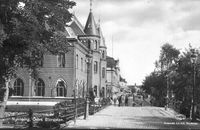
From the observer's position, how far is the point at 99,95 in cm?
6706

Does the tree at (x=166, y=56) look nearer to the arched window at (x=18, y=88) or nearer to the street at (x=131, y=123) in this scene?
the arched window at (x=18, y=88)

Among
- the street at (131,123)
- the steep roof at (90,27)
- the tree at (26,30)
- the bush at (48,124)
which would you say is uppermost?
the steep roof at (90,27)

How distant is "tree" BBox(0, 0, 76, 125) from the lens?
18.7 m

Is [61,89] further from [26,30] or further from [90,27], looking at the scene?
[26,30]

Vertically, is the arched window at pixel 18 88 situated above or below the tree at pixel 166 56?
below

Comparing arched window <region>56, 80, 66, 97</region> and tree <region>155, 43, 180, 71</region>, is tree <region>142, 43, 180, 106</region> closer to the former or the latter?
tree <region>155, 43, 180, 71</region>

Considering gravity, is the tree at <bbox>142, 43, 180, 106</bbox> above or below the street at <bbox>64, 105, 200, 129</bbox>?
above

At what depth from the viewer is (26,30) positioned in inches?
752

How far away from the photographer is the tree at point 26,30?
18.7 meters

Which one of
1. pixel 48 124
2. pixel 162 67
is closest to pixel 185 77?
pixel 48 124

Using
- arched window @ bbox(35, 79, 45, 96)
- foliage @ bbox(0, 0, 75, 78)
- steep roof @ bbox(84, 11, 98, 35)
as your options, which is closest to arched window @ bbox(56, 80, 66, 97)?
arched window @ bbox(35, 79, 45, 96)

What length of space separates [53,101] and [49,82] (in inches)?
97.7

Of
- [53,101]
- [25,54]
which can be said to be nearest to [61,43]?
[25,54]

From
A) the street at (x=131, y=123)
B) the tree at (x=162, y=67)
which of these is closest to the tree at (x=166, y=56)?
the tree at (x=162, y=67)
